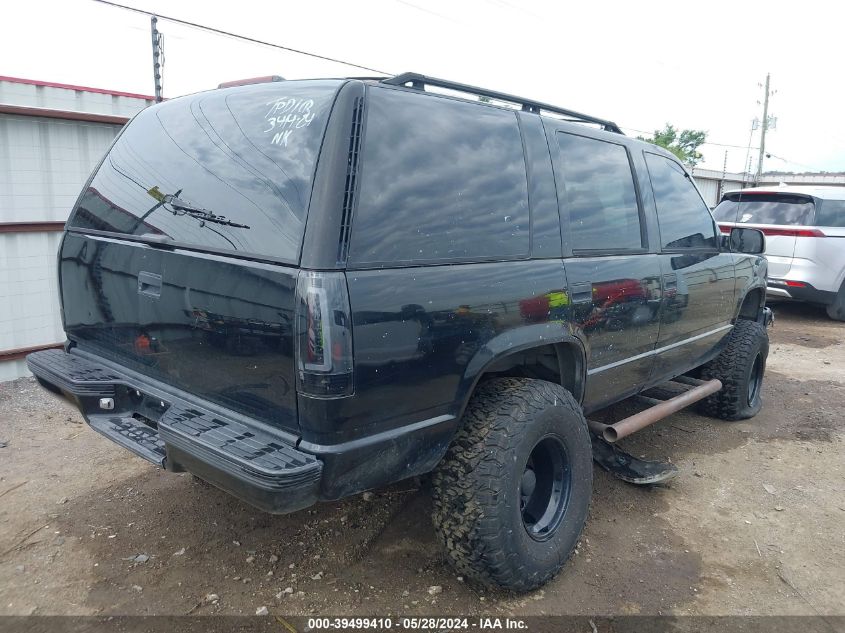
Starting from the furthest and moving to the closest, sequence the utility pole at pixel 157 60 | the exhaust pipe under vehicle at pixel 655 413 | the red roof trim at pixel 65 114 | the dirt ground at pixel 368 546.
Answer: the utility pole at pixel 157 60, the red roof trim at pixel 65 114, the exhaust pipe under vehicle at pixel 655 413, the dirt ground at pixel 368 546

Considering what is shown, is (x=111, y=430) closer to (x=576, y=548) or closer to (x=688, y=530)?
(x=576, y=548)

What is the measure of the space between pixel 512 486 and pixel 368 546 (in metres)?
0.92

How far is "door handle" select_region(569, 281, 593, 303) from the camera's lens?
2.90 metres

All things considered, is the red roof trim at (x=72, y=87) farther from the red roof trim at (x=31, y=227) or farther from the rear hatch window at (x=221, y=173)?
the rear hatch window at (x=221, y=173)

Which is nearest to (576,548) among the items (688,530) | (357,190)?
(688,530)

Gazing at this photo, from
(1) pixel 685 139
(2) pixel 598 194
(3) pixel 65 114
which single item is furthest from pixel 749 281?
(1) pixel 685 139

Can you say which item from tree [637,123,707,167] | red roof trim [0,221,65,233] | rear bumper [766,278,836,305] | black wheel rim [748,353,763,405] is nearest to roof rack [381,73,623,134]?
black wheel rim [748,353,763,405]

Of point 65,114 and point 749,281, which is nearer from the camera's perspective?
point 749,281

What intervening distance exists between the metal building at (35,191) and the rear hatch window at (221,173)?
274 centimetres

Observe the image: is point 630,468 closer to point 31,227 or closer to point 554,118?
point 554,118

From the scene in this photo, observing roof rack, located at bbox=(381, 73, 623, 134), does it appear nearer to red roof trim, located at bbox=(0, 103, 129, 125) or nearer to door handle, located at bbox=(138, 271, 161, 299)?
door handle, located at bbox=(138, 271, 161, 299)

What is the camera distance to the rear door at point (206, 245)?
84.9 inches

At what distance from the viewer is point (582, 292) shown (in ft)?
9.70

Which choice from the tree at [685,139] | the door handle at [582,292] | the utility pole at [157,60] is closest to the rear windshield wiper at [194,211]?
the door handle at [582,292]
